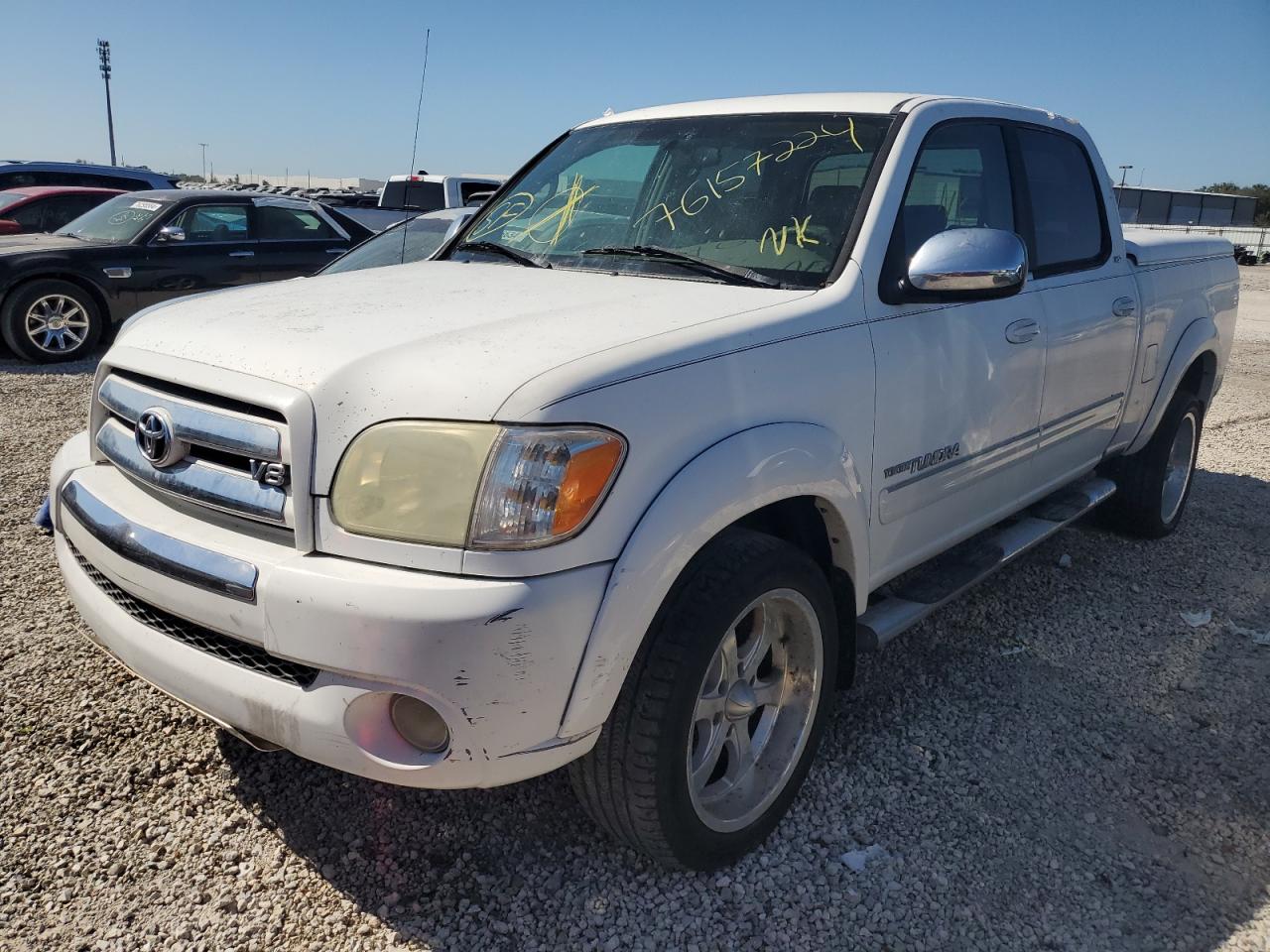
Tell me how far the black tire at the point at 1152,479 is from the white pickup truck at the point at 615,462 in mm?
1515

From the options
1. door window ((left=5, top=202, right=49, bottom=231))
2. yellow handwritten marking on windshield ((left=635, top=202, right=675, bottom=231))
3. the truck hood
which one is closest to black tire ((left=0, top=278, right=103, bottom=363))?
door window ((left=5, top=202, right=49, bottom=231))

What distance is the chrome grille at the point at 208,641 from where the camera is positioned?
6.57 ft

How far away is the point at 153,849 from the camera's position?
2.47 meters

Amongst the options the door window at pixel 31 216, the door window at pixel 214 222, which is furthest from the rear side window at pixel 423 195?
the door window at pixel 31 216

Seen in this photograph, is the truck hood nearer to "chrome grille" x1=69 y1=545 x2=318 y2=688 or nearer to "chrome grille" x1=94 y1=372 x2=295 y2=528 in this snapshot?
"chrome grille" x1=94 y1=372 x2=295 y2=528

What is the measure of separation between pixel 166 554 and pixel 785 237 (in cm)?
183

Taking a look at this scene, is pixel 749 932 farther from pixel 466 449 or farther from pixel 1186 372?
pixel 1186 372

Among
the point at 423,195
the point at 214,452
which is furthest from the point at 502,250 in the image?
the point at 423,195

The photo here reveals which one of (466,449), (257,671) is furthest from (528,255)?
(257,671)

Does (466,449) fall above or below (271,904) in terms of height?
above

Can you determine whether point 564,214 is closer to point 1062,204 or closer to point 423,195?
point 1062,204

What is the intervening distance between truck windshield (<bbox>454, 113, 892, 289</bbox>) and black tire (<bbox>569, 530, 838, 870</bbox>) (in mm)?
843

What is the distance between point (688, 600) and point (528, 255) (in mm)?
1564

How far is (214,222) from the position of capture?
32.2 feet
